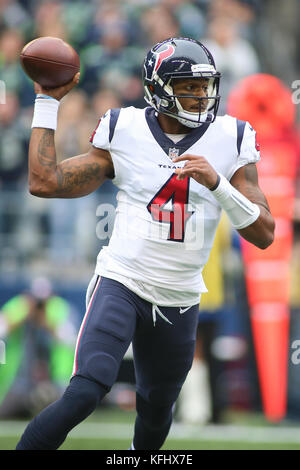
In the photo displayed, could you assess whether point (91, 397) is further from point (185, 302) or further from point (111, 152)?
point (111, 152)

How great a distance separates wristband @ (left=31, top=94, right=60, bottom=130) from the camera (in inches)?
135

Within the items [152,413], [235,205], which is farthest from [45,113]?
[152,413]

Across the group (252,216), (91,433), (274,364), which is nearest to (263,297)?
(274,364)

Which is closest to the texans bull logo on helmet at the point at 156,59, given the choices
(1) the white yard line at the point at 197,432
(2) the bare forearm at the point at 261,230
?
(2) the bare forearm at the point at 261,230

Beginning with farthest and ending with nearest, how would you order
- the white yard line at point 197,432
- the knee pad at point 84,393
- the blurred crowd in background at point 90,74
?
the blurred crowd in background at point 90,74 < the white yard line at point 197,432 < the knee pad at point 84,393

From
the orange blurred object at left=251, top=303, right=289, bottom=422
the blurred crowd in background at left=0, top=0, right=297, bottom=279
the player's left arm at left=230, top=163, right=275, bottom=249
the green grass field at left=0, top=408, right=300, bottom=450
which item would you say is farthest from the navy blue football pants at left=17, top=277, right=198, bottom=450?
the blurred crowd in background at left=0, top=0, right=297, bottom=279

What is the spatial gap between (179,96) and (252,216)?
61 centimetres

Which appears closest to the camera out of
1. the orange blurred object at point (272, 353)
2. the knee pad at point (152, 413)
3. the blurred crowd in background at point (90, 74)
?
the knee pad at point (152, 413)

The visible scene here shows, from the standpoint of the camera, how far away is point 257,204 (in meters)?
3.50

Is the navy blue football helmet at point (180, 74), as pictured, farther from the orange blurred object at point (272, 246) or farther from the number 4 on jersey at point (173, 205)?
the orange blurred object at point (272, 246)

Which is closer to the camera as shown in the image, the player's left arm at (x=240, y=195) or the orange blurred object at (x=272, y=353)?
the player's left arm at (x=240, y=195)

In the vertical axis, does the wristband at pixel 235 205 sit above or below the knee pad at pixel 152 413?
above

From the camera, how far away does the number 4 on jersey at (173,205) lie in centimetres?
349

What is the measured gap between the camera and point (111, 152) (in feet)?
11.6
